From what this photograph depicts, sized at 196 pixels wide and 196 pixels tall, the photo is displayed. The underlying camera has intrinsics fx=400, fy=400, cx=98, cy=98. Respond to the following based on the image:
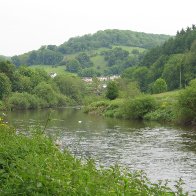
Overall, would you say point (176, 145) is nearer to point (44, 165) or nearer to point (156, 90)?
point (44, 165)

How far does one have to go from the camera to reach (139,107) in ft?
228

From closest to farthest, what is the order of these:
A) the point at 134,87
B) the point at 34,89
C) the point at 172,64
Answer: the point at 134,87
the point at 172,64
the point at 34,89

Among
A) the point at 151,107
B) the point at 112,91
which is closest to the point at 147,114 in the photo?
the point at 151,107

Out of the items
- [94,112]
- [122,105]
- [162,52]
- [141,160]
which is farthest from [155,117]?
[162,52]

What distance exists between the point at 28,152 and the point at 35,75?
13413 cm

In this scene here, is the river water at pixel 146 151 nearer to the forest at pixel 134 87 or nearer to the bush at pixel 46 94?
the forest at pixel 134 87

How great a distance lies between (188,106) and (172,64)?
205 feet

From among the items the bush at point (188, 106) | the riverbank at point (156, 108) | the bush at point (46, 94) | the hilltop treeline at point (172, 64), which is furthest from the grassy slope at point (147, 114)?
the bush at point (46, 94)

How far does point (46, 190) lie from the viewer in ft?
22.7

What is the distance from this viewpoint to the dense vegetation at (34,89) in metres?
106

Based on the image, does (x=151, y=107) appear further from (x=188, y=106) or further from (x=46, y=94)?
(x=46, y=94)

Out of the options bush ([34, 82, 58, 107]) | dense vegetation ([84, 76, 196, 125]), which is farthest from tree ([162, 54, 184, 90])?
bush ([34, 82, 58, 107])

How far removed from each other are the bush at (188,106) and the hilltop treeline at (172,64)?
1975 inches

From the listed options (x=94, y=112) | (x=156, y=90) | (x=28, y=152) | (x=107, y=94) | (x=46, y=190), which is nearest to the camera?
(x=46, y=190)
